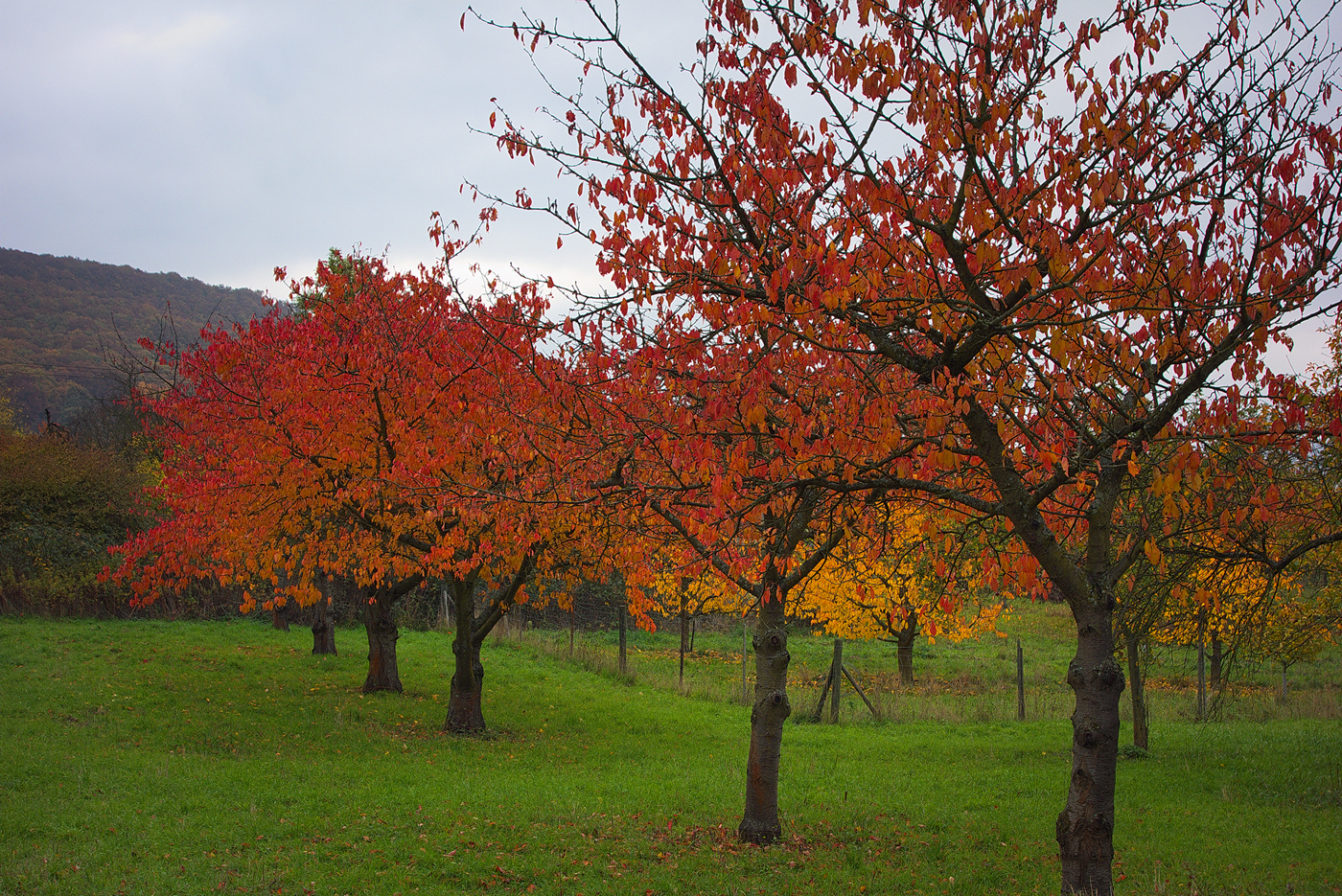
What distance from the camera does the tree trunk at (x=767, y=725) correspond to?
8.14m

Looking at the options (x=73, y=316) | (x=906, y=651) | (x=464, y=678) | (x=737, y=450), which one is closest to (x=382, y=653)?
(x=464, y=678)

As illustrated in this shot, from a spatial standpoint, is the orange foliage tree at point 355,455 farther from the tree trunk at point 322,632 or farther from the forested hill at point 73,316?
the forested hill at point 73,316

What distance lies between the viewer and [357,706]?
14.5m

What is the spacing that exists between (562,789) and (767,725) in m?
3.38

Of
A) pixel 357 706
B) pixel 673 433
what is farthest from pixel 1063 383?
pixel 357 706

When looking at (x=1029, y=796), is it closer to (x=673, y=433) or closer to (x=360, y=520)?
(x=673, y=433)

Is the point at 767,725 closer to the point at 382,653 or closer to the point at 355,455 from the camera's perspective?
the point at 355,455

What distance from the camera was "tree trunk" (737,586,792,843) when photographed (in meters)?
8.14

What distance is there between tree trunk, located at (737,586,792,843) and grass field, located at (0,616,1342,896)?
0.27 m

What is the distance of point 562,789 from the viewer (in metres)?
10.2

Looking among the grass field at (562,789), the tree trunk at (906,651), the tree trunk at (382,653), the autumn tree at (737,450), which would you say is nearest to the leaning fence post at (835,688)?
the grass field at (562,789)

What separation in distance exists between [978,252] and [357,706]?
13672 millimetres

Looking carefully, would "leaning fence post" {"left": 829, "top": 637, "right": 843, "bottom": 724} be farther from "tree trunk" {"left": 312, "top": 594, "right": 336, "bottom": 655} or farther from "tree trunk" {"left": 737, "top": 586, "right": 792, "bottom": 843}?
"tree trunk" {"left": 312, "top": 594, "right": 336, "bottom": 655}

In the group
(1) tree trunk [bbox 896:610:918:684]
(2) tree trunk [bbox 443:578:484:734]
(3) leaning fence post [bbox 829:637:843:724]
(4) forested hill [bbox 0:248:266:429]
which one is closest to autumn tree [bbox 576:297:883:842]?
(2) tree trunk [bbox 443:578:484:734]
